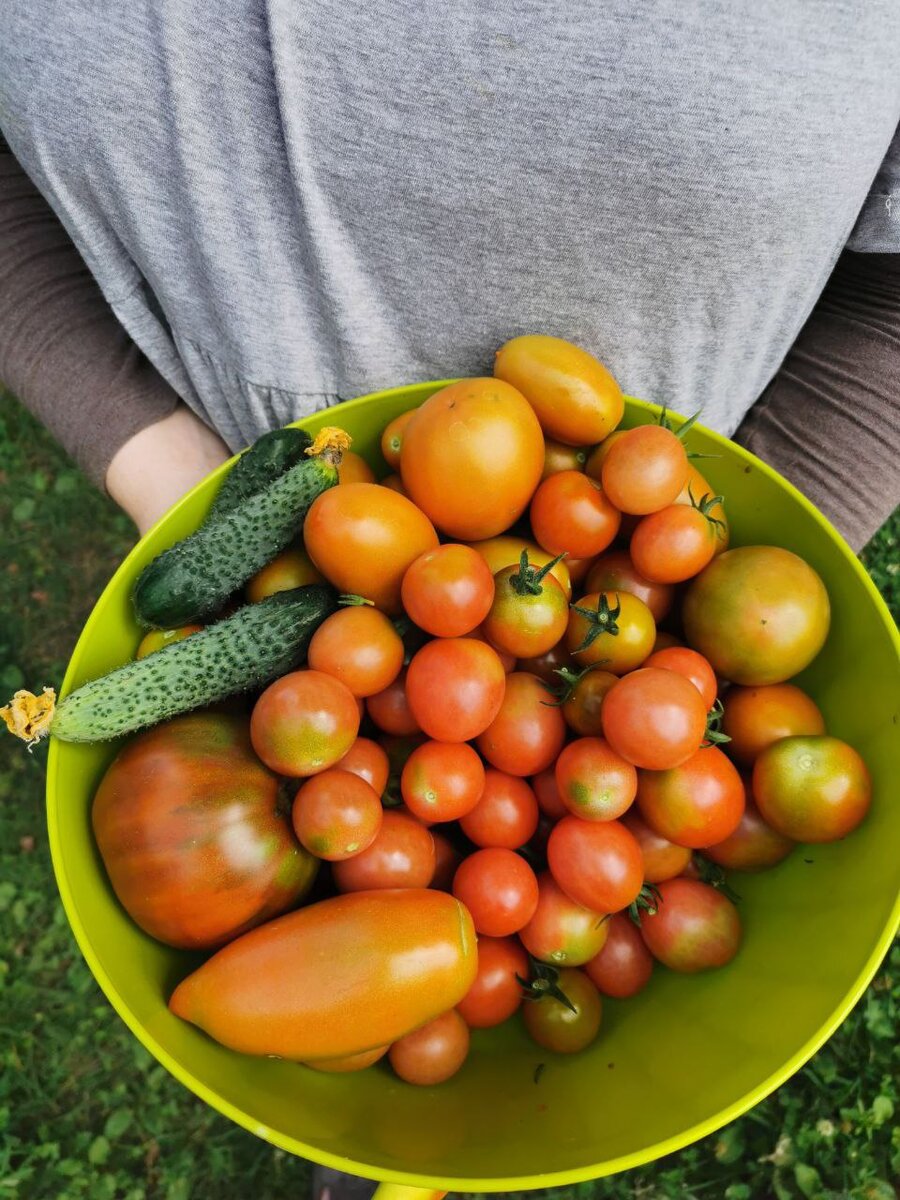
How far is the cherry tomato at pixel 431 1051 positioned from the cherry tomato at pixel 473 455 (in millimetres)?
400

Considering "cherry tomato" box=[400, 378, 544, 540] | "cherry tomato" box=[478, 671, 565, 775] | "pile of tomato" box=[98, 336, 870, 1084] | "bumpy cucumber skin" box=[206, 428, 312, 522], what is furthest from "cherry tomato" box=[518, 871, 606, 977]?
"bumpy cucumber skin" box=[206, 428, 312, 522]

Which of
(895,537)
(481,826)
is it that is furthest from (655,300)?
(895,537)

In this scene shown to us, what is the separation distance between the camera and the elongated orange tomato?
0.60 meters

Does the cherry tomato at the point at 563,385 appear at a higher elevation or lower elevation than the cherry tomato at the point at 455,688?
higher

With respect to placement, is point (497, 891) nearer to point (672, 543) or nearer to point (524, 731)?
point (524, 731)

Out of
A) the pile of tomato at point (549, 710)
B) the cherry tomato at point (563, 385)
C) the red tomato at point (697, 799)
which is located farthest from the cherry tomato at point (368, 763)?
the cherry tomato at point (563, 385)

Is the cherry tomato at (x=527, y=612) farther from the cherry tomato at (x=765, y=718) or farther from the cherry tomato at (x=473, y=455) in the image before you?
the cherry tomato at (x=765, y=718)

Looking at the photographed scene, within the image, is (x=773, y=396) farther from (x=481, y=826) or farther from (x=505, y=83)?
(x=481, y=826)

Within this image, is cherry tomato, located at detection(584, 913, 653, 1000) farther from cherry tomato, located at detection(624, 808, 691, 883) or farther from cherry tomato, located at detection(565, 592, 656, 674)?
cherry tomato, located at detection(565, 592, 656, 674)

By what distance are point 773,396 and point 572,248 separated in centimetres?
33

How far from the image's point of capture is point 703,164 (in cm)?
66

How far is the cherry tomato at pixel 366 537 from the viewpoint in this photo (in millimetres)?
681

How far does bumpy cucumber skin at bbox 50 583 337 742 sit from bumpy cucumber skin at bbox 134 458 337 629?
30 mm

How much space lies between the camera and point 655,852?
716 mm
